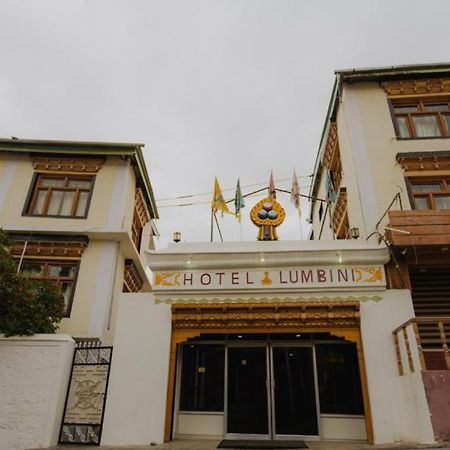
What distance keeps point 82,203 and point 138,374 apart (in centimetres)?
747

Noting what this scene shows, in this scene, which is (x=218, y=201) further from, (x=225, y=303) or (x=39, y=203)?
(x=39, y=203)

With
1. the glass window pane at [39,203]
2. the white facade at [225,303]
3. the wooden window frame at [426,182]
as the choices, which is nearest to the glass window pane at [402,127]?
the wooden window frame at [426,182]

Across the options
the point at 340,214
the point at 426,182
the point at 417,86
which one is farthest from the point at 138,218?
the point at 417,86

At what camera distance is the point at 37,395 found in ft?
29.8

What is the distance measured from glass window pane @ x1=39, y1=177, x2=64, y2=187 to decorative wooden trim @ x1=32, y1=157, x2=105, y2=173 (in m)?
0.38

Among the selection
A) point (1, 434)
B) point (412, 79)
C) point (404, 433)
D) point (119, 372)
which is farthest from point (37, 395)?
point (412, 79)

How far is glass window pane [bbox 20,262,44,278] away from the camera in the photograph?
13242 millimetres

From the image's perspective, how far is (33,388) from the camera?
9141 mm

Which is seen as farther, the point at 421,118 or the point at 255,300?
the point at 421,118

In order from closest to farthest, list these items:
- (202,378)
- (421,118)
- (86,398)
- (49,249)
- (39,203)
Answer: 1. (86,398)
2. (202,378)
3. (421,118)
4. (49,249)
5. (39,203)

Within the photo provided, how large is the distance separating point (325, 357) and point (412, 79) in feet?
32.5

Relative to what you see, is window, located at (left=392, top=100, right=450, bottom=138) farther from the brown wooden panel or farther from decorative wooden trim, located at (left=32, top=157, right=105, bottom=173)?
decorative wooden trim, located at (left=32, top=157, right=105, bottom=173)

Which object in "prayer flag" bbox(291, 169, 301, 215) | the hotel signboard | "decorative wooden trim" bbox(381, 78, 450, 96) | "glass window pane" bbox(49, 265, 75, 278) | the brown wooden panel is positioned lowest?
the hotel signboard

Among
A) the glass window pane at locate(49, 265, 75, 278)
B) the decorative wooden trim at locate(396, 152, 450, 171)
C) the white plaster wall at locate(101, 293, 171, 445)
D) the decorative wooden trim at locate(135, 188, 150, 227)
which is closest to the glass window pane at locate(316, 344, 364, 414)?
the white plaster wall at locate(101, 293, 171, 445)
